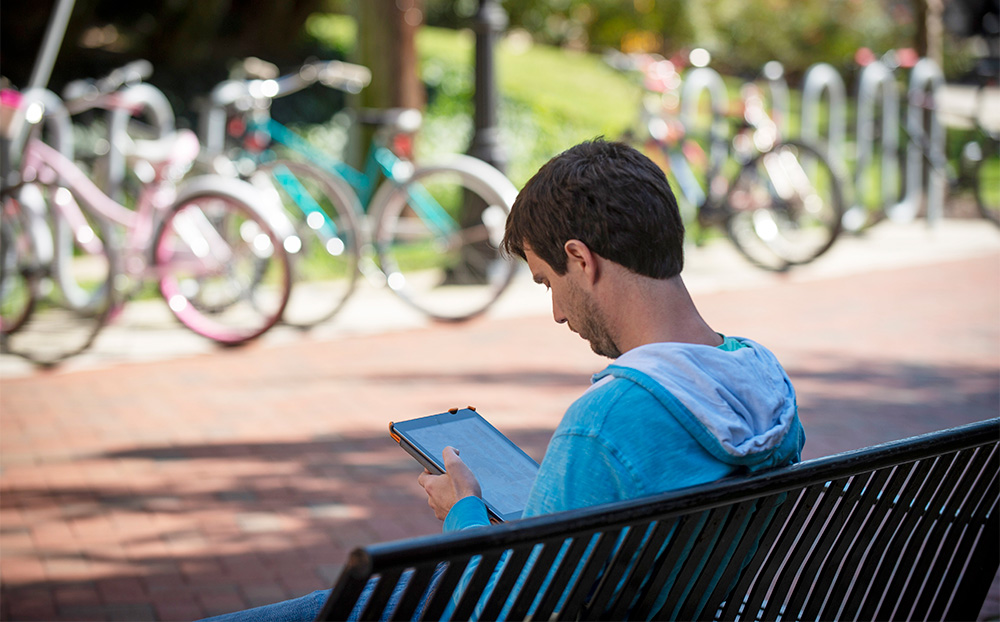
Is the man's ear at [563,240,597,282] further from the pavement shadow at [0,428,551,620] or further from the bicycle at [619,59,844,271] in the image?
the bicycle at [619,59,844,271]

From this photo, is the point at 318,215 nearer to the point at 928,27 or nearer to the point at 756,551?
the point at 756,551

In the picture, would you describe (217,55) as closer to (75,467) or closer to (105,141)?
(105,141)

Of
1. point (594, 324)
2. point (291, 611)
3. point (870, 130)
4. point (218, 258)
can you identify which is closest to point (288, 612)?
point (291, 611)

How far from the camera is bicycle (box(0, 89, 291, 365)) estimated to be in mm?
6484

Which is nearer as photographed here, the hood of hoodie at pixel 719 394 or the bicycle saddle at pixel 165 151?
the hood of hoodie at pixel 719 394

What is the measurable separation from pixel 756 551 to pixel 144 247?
5740mm

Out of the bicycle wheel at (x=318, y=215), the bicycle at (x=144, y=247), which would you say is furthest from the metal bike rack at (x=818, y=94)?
the bicycle at (x=144, y=247)

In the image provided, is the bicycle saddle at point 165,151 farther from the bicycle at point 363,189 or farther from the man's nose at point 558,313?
the man's nose at point 558,313

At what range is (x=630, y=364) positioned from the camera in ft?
5.34

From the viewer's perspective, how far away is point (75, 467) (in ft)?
15.5

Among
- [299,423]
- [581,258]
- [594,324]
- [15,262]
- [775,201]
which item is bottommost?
[299,423]

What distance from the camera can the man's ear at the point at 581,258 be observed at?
1.73 m

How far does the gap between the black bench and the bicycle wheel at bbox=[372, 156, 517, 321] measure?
517 cm

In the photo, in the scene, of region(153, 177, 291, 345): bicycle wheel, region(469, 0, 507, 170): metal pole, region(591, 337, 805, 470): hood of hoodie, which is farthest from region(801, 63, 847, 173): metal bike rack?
region(591, 337, 805, 470): hood of hoodie
